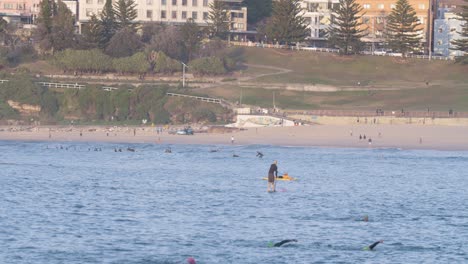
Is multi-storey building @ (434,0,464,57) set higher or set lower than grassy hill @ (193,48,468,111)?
higher

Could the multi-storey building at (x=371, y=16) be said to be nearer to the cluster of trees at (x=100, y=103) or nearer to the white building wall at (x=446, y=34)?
the white building wall at (x=446, y=34)

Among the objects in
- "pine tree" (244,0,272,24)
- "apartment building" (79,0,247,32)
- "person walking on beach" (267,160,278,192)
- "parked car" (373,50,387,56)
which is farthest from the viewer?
"pine tree" (244,0,272,24)

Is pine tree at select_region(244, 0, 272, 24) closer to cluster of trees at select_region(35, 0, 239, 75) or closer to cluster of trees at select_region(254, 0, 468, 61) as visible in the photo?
cluster of trees at select_region(254, 0, 468, 61)

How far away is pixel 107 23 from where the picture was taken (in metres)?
112

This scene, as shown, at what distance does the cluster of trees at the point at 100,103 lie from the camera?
299 feet

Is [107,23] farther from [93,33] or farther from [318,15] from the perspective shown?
[318,15]

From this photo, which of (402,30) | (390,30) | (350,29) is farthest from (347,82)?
(390,30)

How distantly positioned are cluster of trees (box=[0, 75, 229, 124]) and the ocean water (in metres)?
22.7

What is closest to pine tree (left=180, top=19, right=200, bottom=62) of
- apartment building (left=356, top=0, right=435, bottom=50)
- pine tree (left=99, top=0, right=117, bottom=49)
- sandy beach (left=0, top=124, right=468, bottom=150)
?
pine tree (left=99, top=0, right=117, bottom=49)

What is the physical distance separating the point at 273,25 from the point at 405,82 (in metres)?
19.8

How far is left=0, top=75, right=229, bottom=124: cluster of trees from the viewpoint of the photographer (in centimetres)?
9100

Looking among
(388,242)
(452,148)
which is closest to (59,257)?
(388,242)

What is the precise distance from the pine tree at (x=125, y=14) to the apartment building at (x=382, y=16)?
24.9 m

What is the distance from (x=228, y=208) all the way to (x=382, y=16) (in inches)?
3345
